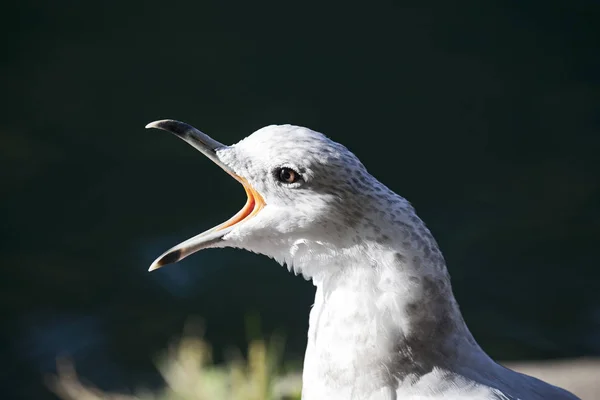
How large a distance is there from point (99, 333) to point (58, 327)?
0.85 feet

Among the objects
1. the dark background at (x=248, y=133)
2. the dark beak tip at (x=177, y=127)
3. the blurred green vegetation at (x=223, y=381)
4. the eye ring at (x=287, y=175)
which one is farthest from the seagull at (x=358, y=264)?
the dark background at (x=248, y=133)

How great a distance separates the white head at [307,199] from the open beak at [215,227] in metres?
0.02

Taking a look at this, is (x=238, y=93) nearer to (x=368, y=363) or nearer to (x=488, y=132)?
(x=488, y=132)

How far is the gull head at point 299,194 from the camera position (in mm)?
2049

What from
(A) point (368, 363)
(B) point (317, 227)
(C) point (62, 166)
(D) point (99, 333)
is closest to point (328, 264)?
(B) point (317, 227)

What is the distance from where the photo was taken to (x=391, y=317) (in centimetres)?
209

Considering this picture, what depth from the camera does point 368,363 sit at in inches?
83.1

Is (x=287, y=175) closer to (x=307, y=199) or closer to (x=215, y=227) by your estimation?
(x=307, y=199)

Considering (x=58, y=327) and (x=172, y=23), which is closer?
(x=58, y=327)

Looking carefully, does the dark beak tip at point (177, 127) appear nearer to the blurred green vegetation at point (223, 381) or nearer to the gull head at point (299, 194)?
the gull head at point (299, 194)

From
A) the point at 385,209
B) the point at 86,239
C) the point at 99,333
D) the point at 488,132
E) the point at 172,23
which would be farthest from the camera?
the point at 172,23

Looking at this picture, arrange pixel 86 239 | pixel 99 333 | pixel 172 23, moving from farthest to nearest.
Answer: pixel 172 23 → pixel 86 239 → pixel 99 333

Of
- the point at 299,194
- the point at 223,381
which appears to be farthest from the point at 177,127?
the point at 223,381

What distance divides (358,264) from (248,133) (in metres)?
4.42
